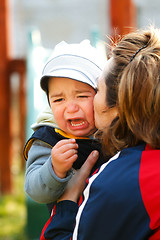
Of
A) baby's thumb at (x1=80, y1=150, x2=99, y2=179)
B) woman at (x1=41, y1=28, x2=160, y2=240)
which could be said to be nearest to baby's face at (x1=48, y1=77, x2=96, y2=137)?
baby's thumb at (x1=80, y1=150, x2=99, y2=179)

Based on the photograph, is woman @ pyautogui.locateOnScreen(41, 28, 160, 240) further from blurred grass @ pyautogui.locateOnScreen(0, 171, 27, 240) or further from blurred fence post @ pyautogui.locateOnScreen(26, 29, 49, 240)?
blurred grass @ pyautogui.locateOnScreen(0, 171, 27, 240)

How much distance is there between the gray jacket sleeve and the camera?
1.62 metres

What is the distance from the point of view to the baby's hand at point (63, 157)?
1.59 m

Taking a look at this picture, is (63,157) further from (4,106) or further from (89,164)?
(4,106)

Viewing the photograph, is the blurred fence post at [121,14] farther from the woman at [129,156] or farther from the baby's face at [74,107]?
the woman at [129,156]

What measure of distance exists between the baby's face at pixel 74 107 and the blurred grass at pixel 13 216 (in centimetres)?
277

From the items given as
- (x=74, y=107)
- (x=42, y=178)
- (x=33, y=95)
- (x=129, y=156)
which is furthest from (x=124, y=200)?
(x=33, y=95)

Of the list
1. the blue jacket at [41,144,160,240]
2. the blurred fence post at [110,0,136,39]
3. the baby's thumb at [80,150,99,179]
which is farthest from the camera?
the blurred fence post at [110,0,136,39]

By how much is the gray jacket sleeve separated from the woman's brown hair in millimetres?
268

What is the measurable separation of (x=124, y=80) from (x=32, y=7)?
32.7 ft

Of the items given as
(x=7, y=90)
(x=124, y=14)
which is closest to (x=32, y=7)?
(x=7, y=90)

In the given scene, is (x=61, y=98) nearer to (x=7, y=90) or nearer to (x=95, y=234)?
(x=95, y=234)

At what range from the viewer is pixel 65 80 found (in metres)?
1.77

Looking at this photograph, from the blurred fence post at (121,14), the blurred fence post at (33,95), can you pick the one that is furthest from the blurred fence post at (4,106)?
the blurred fence post at (121,14)
